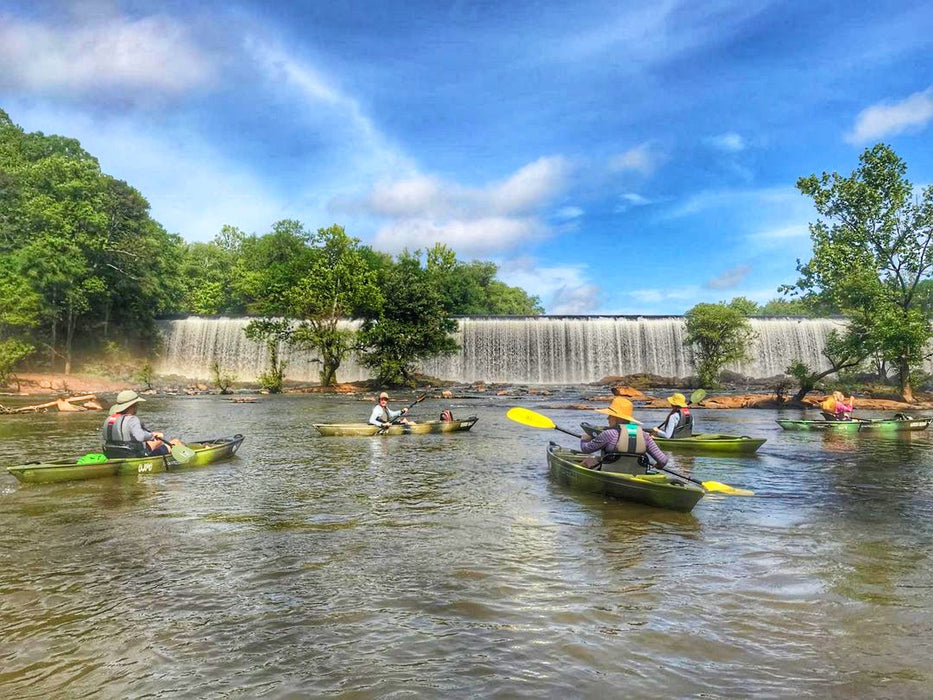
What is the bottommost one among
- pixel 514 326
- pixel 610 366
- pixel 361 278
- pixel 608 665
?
pixel 608 665

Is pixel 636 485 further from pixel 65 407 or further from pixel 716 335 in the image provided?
pixel 716 335

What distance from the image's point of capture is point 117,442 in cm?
1158

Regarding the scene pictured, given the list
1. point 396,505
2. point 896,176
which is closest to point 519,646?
point 396,505

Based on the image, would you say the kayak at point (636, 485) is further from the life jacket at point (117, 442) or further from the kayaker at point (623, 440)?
the life jacket at point (117, 442)

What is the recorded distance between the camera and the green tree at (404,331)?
41.5 meters

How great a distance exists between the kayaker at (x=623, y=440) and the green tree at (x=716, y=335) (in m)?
31.8

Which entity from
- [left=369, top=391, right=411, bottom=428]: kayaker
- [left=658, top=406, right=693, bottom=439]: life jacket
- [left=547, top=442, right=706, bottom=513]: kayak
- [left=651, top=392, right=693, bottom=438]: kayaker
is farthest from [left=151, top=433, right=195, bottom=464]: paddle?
[left=658, top=406, right=693, bottom=439]: life jacket

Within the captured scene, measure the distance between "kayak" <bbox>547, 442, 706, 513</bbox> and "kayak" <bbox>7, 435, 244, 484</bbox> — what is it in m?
7.52

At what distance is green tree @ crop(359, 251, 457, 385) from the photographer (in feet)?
136

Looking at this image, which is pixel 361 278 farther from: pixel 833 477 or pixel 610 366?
pixel 833 477

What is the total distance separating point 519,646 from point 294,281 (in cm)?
5124

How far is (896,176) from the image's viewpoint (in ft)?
95.5

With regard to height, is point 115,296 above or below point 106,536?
above

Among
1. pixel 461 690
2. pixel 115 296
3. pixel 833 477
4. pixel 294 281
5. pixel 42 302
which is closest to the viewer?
pixel 461 690
